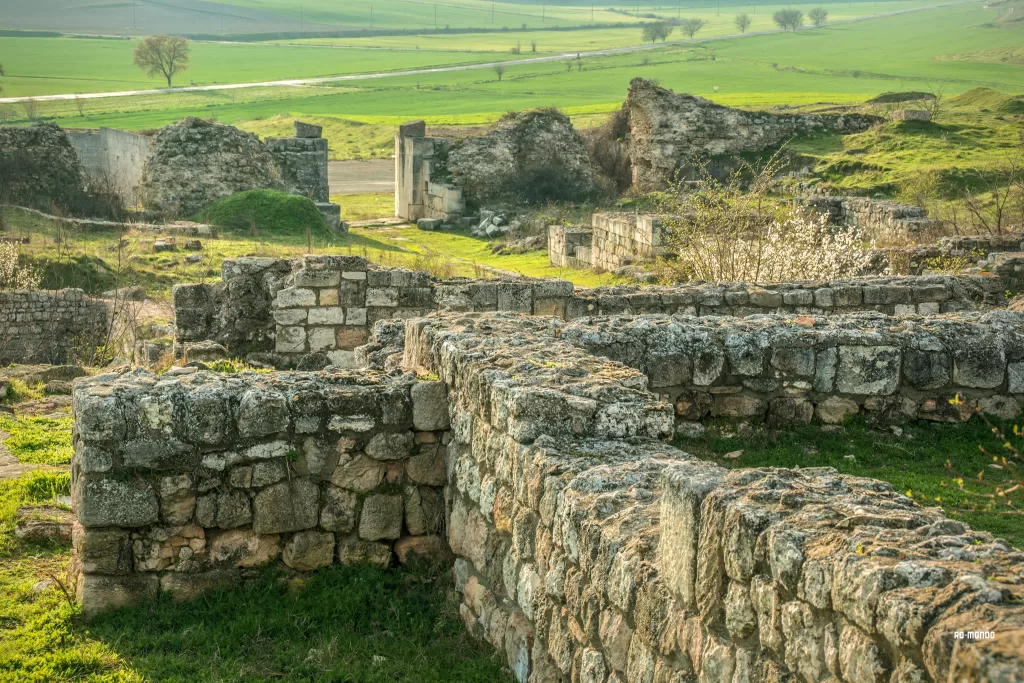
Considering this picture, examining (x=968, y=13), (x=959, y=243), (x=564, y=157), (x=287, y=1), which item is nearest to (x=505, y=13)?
(x=287, y=1)

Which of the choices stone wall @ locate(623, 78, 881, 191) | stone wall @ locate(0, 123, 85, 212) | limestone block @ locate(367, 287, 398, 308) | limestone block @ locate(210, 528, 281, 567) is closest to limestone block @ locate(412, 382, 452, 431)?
limestone block @ locate(210, 528, 281, 567)

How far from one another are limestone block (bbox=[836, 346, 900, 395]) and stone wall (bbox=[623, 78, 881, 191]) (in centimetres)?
2377

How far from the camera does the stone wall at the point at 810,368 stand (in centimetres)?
820

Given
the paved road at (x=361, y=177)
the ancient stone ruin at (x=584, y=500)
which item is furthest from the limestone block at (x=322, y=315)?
the paved road at (x=361, y=177)

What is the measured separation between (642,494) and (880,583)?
1.63 metres

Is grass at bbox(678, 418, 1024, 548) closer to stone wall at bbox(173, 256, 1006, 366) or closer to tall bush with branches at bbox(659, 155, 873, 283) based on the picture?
stone wall at bbox(173, 256, 1006, 366)

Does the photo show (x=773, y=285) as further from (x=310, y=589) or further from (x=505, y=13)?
(x=505, y=13)

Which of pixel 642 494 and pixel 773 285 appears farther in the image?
pixel 773 285

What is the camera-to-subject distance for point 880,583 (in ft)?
9.98

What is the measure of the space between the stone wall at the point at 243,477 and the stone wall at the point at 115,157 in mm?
24503

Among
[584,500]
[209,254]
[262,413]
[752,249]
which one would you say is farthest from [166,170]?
[584,500]

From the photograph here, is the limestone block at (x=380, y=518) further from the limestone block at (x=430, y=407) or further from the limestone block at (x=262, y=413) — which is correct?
the limestone block at (x=262, y=413)

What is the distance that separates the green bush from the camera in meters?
24.8

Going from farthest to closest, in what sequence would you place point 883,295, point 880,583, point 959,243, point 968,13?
point 968,13, point 959,243, point 883,295, point 880,583
